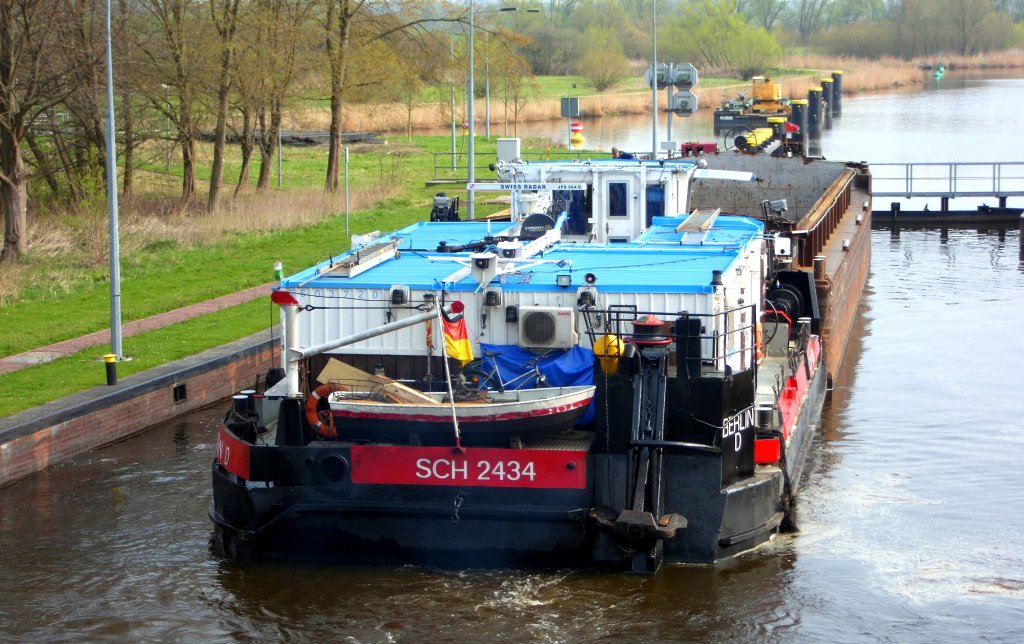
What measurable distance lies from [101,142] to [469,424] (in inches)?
996

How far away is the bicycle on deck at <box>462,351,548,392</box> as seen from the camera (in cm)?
1289

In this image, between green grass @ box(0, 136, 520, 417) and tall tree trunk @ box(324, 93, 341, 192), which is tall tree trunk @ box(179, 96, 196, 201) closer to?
green grass @ box(0, 136, 520, 417)

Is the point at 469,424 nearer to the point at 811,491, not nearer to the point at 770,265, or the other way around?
the point at 811,491

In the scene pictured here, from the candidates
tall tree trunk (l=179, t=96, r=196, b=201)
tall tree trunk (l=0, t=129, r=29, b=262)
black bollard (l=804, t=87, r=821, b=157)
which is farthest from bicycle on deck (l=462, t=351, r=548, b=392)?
black bollard (l=804, t=87, r=821, b=157)

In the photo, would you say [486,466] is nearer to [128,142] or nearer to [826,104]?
[128,142]

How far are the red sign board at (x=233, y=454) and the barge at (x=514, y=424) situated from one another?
2 centimetres

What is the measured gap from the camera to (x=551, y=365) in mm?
12922

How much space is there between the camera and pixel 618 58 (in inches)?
3834

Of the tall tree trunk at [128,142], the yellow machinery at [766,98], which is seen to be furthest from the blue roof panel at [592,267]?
the yellow machinery at [766,98]

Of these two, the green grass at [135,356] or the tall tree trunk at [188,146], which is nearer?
the green grass at [135,356]

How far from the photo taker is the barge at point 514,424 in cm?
1194

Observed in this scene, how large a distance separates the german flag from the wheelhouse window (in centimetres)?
763

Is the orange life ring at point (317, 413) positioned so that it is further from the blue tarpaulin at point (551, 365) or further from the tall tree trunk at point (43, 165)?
the tall tree trunk at point (43, 165)

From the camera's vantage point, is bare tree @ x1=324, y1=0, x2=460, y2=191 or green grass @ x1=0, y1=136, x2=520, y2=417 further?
bare tree @ x1=324, y1=0, x2=460, y2=191
